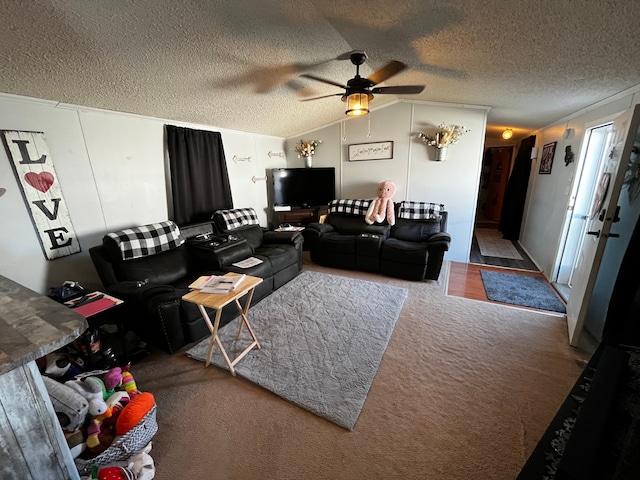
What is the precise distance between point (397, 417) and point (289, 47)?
2811 millimetres

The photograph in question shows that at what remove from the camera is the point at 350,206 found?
4328 mm

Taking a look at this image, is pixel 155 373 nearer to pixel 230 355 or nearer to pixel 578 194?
pixel 230 355

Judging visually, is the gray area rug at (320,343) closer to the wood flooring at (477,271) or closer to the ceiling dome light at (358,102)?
the wood flooring at (477,271)

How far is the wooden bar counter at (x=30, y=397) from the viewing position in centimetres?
76

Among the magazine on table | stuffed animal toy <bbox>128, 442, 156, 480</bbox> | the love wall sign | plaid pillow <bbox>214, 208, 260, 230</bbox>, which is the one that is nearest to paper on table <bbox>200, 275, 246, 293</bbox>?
the magazine on table

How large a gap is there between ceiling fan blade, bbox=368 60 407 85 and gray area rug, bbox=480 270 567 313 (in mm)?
2577

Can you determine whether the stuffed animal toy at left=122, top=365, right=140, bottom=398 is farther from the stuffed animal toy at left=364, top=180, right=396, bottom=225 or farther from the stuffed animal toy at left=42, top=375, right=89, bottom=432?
the stuffed animal toy at left=364, top=180, right=396, bottom=225

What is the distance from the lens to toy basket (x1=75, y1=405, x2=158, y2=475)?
1205mm

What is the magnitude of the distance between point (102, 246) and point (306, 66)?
252cm

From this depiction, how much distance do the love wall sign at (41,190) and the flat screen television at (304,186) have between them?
2804 millimetres

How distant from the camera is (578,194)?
306 centimetres

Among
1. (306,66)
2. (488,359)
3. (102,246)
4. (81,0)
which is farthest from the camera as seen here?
(306,66)

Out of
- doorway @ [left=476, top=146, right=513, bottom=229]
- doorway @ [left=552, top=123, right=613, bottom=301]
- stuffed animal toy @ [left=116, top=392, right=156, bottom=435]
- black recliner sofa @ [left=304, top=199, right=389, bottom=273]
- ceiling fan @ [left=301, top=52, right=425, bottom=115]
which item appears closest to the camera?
stuffed animal toy @ [left=116, top=392, right=156, bottom=435]

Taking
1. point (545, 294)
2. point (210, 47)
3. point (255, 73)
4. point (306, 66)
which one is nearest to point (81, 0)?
point (210, 47)
